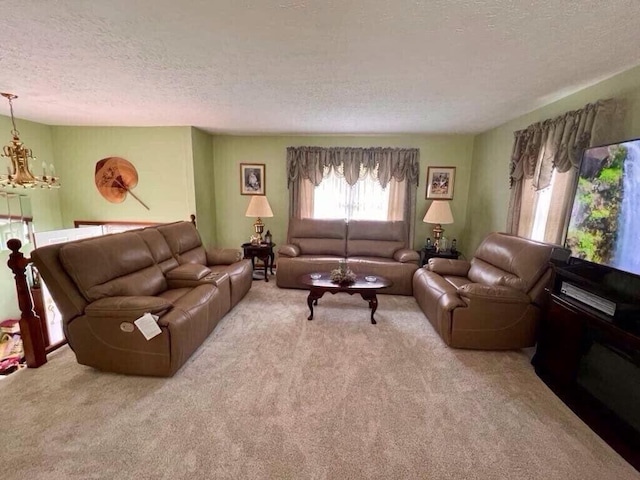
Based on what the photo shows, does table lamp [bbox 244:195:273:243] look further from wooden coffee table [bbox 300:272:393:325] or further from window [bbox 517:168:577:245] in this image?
window [bbox 517:168:577:245]

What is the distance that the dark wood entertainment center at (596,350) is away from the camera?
158 cm

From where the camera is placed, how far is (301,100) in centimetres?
294

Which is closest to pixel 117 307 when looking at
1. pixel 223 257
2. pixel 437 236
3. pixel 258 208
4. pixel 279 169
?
pixel 223 257

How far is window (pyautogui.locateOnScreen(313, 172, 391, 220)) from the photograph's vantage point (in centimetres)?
493

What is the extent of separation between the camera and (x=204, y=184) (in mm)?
4770

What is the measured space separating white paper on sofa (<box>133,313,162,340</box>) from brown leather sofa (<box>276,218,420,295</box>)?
2161 mm

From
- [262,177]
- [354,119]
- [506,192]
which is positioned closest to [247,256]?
[262,177]

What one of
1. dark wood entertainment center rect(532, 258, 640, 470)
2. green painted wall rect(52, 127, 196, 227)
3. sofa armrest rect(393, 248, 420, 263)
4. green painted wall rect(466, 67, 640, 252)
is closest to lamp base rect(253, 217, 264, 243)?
green painted wall rect(52, 127, 196, 227)

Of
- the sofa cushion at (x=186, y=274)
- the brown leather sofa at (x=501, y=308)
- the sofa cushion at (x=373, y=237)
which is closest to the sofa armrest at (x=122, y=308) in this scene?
the sofa cushion at (x=186, y=274)

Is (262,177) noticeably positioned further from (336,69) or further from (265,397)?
(265,397)

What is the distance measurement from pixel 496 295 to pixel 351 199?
2.93m

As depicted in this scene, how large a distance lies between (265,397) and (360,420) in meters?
0.66

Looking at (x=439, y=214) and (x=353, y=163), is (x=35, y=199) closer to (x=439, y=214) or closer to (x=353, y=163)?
(x=353, y=163)

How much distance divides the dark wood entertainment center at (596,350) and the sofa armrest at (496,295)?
0.25 m
